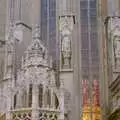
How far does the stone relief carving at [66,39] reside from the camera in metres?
17.6

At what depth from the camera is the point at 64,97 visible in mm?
16406

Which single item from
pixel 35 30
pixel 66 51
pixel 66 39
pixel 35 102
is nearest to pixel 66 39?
pixel 66 39

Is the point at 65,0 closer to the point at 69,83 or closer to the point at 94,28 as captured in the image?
the point at 94,28

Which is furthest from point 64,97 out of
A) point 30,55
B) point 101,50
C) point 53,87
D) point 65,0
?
point 65,0

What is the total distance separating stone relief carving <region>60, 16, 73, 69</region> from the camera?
17.6 meters

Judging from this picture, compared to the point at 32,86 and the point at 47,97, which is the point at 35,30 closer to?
the point at 32,86

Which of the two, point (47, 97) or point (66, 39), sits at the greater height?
point (66, 39)

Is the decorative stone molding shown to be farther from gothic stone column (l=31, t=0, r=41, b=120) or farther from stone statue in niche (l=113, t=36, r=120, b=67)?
stone statue in niche (l=113, t=36, r=120, b=67)

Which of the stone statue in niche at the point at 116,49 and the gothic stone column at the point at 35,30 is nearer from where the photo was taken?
the gothic stone column at the point at 35,30

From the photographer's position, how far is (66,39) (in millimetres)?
17922

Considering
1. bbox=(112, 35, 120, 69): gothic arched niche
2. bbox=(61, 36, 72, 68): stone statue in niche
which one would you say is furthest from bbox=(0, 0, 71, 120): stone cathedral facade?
bbox=(112, 35, 120, 69): gothic arched niche

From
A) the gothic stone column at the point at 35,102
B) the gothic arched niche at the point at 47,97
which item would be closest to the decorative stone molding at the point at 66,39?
the gothic arched niche at the point at 47,97

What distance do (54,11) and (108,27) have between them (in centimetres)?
298

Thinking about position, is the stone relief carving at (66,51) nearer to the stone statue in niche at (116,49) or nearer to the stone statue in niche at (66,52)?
the stone statue in niche at (66,52)
